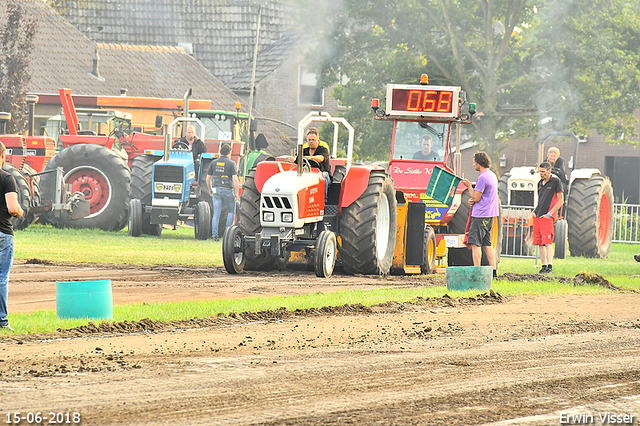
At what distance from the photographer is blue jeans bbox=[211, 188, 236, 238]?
64.6 feet

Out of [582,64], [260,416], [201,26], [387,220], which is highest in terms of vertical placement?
[201,26]

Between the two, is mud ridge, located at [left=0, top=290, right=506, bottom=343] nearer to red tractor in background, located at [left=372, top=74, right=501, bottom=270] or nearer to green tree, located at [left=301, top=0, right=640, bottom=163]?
red tractor in background, located at [left=372, top=74, right=501, bottom=270]

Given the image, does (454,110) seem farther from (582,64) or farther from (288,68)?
(288,68)

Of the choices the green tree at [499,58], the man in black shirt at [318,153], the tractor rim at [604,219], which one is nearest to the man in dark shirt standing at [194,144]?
the man in black shirt at [318,153]

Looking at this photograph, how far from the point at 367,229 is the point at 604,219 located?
896 centimetres

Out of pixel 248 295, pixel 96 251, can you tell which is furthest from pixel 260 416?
pixel 96 251

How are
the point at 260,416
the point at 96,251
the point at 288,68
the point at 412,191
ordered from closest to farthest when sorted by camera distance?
1. the point at 260,416
2. the point at 412,191
3. the point at 96,251
4. the point at 288,68

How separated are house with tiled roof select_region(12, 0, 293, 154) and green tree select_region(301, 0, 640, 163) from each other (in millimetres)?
5706

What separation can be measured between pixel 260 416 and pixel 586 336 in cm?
432

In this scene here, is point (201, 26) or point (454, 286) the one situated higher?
point (201, 26)

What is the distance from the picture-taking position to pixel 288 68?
134 feet

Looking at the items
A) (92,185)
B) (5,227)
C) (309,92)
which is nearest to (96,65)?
(309,92)

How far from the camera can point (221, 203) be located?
1989 cm

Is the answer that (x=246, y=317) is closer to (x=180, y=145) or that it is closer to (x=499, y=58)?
(x=180, y=145)
